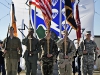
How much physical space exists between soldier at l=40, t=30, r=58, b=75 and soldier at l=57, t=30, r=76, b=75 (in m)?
0.22

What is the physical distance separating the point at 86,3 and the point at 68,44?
8.13 meters

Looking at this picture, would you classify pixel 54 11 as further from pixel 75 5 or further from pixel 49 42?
pixel 49 42

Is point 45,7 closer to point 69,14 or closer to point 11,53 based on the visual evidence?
point 69,14

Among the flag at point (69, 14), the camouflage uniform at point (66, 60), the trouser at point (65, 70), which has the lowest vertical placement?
the trouser at point (65, 70)

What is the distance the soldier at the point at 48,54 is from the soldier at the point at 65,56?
220 mm

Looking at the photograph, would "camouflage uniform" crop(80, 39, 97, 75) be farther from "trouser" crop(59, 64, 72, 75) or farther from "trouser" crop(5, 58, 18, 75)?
"trouser" crop(5, 58, 18, 75)

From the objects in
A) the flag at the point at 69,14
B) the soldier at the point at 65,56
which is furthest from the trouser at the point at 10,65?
the flag at the point at 69,14

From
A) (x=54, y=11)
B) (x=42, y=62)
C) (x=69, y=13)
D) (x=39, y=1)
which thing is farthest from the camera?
(x=54, y=11)

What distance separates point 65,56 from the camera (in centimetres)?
866

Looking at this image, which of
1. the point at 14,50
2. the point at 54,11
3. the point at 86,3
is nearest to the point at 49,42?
the point at 14,50

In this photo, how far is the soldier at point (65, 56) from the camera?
8625mm

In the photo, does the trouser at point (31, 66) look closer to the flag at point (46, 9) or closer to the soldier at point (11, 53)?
the soldier at point (11, 53)

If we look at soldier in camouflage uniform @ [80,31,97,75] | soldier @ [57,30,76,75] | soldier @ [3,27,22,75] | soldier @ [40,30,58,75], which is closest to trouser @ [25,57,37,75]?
soldier @ [40,30,58,75]

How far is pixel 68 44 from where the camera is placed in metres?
8.77
